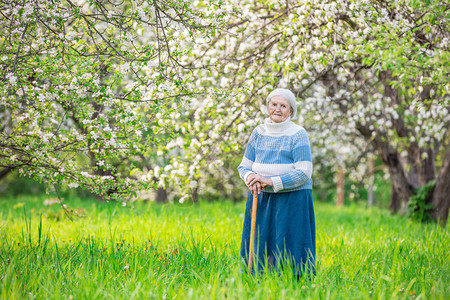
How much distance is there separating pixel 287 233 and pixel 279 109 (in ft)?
3.26

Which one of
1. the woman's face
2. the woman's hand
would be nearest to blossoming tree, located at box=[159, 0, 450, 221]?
the woman's face

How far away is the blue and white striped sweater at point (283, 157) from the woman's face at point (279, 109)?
0.05m

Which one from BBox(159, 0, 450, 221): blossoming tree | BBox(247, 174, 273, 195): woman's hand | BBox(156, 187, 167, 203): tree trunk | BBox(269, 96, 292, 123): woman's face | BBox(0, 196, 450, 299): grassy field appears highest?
BBox(159, 0, 450, 221): blossoming tree

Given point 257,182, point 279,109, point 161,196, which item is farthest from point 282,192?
point 161,196

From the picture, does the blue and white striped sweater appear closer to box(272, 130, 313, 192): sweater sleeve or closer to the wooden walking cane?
box(272, 130, 313, 192): sweater sleeve

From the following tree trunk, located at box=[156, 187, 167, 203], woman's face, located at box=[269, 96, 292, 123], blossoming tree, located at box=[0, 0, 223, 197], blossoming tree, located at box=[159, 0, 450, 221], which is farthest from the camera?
tree trunk, located at box=[156, 187, 167, 203]

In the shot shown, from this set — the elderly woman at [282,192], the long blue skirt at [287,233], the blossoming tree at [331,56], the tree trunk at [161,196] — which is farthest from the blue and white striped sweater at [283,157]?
the tree trunk at [161,196]

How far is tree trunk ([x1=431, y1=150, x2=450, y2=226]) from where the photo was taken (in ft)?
21.6

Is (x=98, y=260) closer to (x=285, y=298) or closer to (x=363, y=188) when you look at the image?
(x=285, y=298)

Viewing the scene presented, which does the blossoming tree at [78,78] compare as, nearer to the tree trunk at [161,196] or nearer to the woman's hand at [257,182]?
the woman's hand at [257,182]

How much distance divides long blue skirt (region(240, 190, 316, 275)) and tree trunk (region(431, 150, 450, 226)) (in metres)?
4.22

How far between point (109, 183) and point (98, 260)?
90 cm

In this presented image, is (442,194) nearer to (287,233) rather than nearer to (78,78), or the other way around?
(287,233)

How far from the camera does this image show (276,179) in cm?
321
